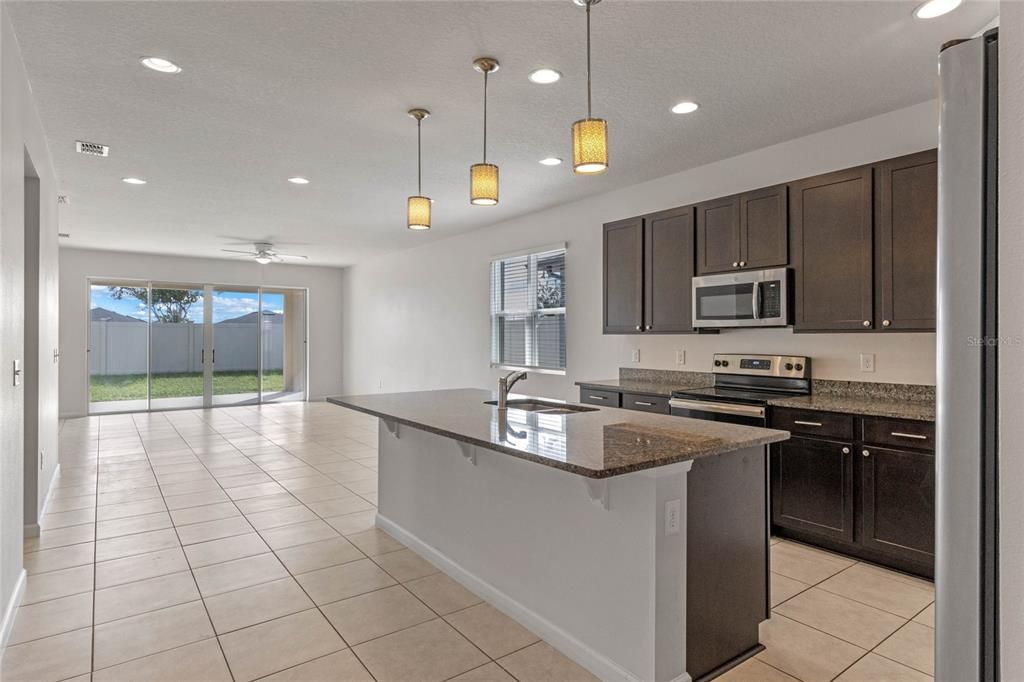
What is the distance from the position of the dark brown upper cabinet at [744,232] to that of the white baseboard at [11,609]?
4.26 meters

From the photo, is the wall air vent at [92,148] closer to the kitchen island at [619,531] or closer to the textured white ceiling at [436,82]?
the textured white ceiling at [436,82]

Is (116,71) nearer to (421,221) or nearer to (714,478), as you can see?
(421,221)

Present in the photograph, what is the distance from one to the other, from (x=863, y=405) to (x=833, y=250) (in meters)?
0.93

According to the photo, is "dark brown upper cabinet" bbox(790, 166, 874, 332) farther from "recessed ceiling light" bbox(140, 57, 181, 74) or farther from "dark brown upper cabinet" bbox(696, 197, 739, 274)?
"recessed ceiling light" bbox(140, 57, 181, 74)

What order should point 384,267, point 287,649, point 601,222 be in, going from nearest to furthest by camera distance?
point 287,649
point 601,222
point 384,267

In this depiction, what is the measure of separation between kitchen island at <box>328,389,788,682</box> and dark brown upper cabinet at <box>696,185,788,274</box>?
175 centimetres

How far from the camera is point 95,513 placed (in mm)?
4066

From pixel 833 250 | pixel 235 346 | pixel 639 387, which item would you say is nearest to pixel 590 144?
pixel 833 250

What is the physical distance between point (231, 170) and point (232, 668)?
3.79m

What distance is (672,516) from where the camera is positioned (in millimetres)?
1981

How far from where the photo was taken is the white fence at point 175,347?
29.7 ft

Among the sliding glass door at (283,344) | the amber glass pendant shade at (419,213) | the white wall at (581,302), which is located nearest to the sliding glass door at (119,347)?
the sliding glass door at (283,344)

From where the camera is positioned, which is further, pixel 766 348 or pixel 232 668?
pixel 766 348

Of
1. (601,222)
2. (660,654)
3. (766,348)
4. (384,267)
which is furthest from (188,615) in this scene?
(384,267)
